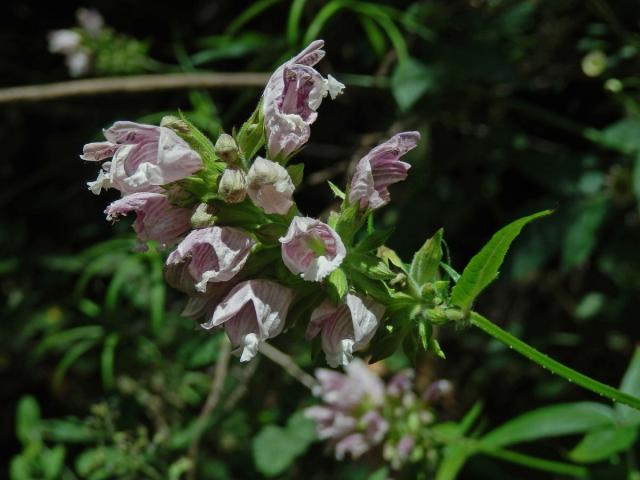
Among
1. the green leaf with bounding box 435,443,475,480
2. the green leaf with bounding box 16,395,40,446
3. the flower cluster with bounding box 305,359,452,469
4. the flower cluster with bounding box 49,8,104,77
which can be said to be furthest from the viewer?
the flower cluster with bounding box 49,8,104,77

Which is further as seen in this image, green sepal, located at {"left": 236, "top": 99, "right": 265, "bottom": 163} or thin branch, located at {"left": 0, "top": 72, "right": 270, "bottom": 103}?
thin branch, located at {"left": 0, "top": 72, "right": 270, "bottom": 103}

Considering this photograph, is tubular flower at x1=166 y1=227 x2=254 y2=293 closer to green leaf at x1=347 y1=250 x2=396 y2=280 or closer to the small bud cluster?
green leaf at x1=347 y1=250 x2=396 y2=280

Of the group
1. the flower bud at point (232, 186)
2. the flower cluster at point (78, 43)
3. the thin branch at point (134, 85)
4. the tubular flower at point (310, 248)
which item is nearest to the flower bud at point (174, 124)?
the flower bud at point (232, 186)

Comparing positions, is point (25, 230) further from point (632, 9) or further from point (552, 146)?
point (632, 9)

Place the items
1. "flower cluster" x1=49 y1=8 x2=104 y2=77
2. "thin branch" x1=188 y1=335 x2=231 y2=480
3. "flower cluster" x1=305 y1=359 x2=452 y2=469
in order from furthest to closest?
"flower cluster" x1=49 y1=8 x2=104 y2=77 < "thin branch" x1=188 y1=335 x2=231 y2=480 < "flower cluster" x1=305 y1=359 x2=452 y2=469

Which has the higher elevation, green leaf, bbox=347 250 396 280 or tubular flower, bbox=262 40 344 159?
tubular flower, bbox=262 40 344 159

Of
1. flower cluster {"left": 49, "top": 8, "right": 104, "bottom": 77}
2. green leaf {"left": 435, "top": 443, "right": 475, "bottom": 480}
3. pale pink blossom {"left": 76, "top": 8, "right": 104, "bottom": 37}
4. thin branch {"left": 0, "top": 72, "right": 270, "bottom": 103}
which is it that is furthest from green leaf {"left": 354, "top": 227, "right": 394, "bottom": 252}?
pale pink blossom {"left": 76, "top": 8, "right": 104, "bottom": 37}

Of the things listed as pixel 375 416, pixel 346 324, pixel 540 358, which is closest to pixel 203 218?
pixel 346 324

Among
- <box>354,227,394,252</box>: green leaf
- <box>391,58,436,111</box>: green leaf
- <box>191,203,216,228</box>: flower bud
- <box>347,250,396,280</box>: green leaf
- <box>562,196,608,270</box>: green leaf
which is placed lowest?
<box>562,196,608,270</box>: green leaf
